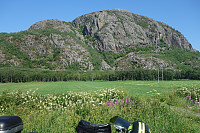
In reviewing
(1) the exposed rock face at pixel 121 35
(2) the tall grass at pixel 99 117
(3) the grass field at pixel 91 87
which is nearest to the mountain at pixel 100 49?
(1) the exposed rock face at pixel 121 35

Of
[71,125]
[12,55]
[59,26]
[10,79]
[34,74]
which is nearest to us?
[71,125]

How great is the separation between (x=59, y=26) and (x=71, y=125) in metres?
207

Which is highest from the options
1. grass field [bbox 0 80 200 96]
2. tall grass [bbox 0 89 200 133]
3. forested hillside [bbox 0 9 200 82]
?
forested hillside [bbox 0 9 200 82]

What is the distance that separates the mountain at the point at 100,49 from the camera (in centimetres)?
11288

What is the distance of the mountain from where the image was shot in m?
113

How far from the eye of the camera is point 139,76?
77250 millimetres

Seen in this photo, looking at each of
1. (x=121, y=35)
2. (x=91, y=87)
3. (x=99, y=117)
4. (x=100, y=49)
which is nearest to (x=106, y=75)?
(x=91, y=87)

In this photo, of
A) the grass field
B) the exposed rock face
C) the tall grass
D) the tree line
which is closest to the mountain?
the exposed rock face

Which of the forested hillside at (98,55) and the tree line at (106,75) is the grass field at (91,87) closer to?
the forested hillside at (98,55)

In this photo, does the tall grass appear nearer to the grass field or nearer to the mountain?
the grass field

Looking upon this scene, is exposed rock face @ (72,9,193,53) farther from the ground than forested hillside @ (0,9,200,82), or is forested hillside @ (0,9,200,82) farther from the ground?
exposed rock face @ (72,9,193,53)

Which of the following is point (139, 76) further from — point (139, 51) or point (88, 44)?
point (88, 44)

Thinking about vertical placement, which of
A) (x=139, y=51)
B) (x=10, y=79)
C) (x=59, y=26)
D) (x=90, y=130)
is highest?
(x=59, y=26)

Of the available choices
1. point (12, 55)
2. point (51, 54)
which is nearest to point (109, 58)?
point (51, 54)
